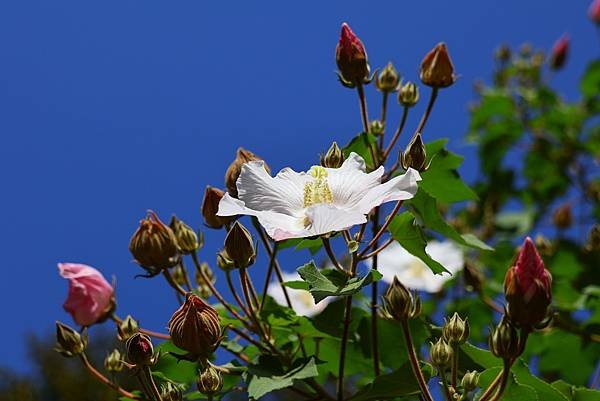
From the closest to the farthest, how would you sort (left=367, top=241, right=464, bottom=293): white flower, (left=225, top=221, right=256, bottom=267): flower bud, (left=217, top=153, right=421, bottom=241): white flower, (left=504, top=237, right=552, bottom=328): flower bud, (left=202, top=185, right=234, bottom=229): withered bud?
(left=504, top=237, right=552, bottom=328): flower bud
(left=217, top=153, right=421, bottom=241): white flower
(left=225, top=221, right=256, bottom=267): flower bud
(left=202, top=185, right=234, bottom=229): withered bud
(left=367, top=241, right=464, bottom=293): white flower

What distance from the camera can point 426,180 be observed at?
1.48 meters

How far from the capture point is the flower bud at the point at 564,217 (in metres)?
3.18

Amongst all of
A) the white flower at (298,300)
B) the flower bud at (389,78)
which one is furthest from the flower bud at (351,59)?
the white flower at (298,300)

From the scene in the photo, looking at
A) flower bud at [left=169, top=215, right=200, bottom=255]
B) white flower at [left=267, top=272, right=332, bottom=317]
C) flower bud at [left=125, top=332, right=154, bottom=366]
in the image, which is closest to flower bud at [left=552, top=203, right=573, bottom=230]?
white flower at [left=267, top=272, right=332, bottom=317]

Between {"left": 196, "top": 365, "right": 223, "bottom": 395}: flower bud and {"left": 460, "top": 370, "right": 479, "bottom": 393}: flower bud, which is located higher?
{"left": 196, "top": 365, "right": 223, "bottom": 395}: flower bud

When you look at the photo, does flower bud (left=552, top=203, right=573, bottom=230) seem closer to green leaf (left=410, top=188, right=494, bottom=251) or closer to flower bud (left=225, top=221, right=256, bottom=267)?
green leaf (left=410, top=188, right=494, bottom=251)

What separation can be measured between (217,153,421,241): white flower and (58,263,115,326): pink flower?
37 cm

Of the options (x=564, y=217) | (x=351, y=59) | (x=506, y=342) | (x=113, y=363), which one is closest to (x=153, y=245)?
(x=113, y=363)

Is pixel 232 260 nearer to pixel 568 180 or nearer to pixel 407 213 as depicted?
pixel 407 213

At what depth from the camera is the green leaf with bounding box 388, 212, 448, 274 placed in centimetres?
126

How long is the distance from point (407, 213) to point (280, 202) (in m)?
0.19

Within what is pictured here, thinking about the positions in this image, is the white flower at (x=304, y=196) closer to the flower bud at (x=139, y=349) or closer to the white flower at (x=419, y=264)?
the flower bud at (x=139, y=349)

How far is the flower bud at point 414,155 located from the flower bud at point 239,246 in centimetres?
24

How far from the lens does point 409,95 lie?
58.5 inches
